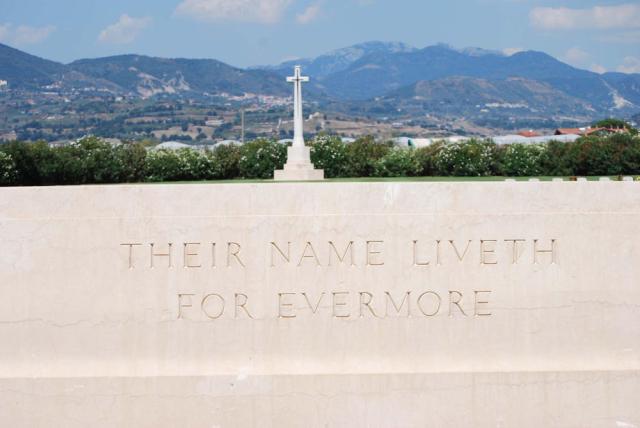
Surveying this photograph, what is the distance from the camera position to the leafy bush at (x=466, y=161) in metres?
49.0

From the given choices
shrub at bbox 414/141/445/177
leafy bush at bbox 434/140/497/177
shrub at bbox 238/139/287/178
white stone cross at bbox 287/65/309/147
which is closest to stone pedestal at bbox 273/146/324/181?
white stone cross at bbox 287/65/309/147

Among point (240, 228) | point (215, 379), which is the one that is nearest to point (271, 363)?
point (215, 379)

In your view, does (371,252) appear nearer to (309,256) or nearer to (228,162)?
(309,256)

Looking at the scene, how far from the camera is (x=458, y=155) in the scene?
162ft

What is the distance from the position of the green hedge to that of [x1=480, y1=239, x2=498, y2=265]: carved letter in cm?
4062

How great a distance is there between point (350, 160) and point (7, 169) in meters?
19.3

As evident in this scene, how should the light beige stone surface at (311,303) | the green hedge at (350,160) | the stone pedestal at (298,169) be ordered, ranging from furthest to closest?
the green hedge at (350,160), the stone pedestal at (298,169), the light beige stone surface at (311,303)

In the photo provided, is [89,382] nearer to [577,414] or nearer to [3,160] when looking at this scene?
[577,414]

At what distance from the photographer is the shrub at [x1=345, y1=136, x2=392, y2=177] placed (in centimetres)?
5038

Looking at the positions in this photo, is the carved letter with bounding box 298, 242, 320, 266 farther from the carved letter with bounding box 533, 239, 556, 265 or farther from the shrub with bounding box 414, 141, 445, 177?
the shrub with bounding box 414, 141, 445, 177

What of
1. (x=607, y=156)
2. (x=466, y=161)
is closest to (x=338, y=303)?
(x=466, y=161)

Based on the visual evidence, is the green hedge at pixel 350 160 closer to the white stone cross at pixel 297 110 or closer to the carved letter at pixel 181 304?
the white stone cross at pixel 297 110

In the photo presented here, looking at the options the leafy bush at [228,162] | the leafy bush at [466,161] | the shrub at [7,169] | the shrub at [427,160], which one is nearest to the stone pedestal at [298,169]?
the leafy bush at [228,162]

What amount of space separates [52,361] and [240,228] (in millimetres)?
1435
